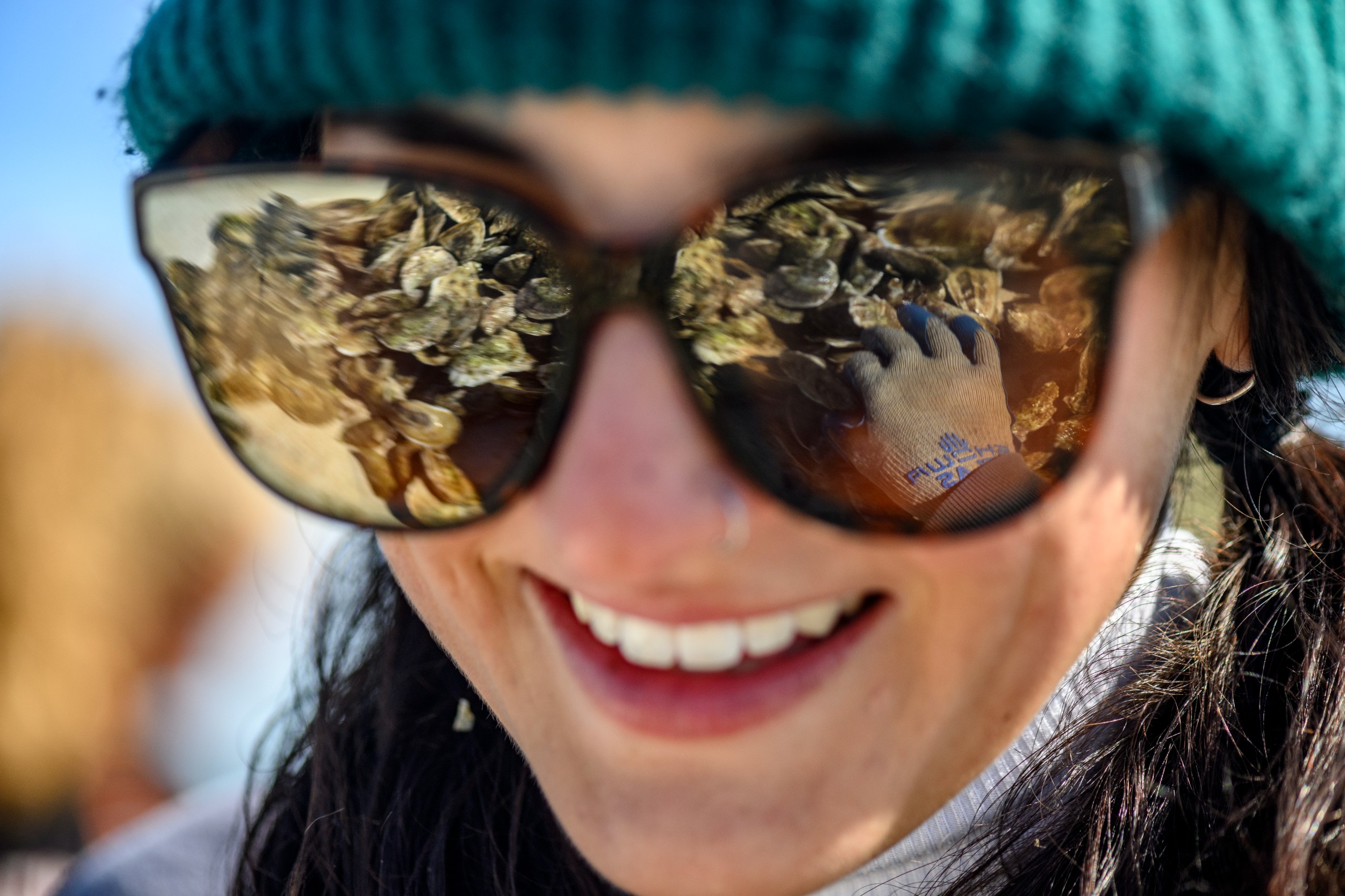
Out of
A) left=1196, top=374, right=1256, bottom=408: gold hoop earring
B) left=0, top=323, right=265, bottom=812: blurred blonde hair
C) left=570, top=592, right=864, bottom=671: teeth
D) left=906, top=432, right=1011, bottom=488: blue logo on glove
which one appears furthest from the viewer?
left=0, top=323, right=265, bottom=812: blurred blonde hair

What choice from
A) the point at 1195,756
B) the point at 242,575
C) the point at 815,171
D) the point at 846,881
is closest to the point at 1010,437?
the point at 815,171

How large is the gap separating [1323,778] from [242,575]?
3.34m

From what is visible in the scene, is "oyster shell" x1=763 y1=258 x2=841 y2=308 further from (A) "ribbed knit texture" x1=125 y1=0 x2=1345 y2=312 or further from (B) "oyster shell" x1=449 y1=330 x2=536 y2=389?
(B) "oyster shell" x1=449 y1=330 x2=536 y2=389

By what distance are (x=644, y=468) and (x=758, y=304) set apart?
0.53 feet

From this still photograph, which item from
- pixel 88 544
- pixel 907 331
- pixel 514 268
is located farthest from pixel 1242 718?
pixel 88 544

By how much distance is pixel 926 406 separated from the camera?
2.77ft

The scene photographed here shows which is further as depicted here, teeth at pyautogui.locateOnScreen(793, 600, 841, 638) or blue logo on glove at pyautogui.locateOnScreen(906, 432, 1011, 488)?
teeth at pyautogui.locateOnScreen(793, 600, 841, 638)

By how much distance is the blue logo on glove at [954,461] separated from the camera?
2.81ft

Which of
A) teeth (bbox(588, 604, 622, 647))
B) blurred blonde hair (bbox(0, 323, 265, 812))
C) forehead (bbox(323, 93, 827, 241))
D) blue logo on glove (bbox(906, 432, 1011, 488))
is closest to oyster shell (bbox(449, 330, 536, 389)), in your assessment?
forehead (bbox(323, 93, 827, 241))

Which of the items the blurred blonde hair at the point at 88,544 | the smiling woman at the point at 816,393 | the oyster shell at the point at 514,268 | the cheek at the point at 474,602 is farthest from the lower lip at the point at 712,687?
the blurred blonde hair at the point at 88,544

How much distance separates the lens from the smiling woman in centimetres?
79

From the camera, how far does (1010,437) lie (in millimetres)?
854

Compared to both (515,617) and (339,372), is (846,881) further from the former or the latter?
(339,372)

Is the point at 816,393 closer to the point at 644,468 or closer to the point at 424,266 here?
the point at 644,468
